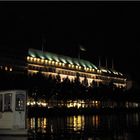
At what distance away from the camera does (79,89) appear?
383 ft

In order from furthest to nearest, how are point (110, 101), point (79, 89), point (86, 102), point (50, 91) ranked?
1. point (110, 101)
2. point (86, 102)
3. point (79, 89)
4. point (50, 91)

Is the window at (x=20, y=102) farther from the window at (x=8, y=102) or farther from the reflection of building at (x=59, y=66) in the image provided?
the reflection of building at (x=59, y=66)

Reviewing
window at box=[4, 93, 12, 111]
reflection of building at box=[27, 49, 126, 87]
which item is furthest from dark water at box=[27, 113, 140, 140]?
reflection of building at box=[27, 49, 126, 87]

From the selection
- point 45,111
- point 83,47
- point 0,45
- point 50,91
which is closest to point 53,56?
point 83,47

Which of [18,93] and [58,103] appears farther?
[58,103]

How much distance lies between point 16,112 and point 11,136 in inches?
81.9

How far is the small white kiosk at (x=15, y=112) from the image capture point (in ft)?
106

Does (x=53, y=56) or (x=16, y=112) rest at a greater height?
(x=53, y=56)

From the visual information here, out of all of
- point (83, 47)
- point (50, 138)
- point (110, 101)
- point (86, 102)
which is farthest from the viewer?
point (83, 47)

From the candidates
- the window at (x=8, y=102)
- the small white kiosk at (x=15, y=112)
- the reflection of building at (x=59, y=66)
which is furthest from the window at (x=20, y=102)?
the reflection of building at (x=59, y=66)

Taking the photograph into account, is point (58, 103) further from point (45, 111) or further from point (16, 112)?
point (16, 112)

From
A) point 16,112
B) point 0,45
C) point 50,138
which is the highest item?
point 0,45

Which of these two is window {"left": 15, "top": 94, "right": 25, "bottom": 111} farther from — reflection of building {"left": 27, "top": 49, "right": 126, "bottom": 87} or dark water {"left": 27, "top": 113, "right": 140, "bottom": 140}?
reflection of building {"left": 27, "top": 49, "right": 126, "bottom": 87}

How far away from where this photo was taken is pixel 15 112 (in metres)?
32.6
